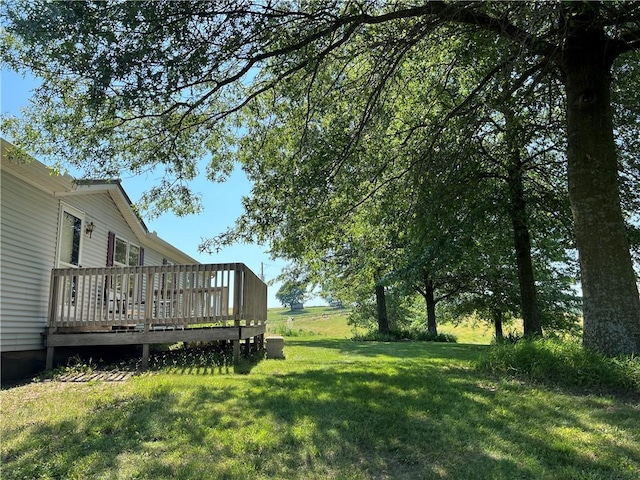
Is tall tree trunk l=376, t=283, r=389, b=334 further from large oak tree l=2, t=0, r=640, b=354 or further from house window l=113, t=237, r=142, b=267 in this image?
large oak tree l=2, t=0, r=640, b=354

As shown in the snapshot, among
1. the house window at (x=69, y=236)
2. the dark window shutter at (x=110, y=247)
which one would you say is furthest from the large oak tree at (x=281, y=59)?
the dark window shutter at (x=110, y=247)

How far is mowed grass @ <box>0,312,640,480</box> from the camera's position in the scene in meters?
3.18

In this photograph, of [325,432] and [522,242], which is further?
[522,242]

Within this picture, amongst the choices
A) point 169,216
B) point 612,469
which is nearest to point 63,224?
point 169,216

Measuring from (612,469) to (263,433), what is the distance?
2.59 meters

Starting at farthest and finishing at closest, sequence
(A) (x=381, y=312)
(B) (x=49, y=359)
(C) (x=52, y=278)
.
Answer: (A) (x=381, y=312)
(C) (x=52, y=278)
(B) (x=49, y=359)

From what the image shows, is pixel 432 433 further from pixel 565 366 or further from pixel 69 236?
pixel 69 236

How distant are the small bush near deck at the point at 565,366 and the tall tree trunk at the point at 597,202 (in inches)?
12.7

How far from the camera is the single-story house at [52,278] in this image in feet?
24.0

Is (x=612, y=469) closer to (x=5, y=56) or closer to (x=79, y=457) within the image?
(x=79, y=457)

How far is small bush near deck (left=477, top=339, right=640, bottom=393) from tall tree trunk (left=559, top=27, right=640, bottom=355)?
0.32m

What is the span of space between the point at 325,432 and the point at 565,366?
3.38 metres

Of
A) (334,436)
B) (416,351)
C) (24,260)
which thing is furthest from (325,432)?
(416,351)

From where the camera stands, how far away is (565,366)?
5.52 meters
